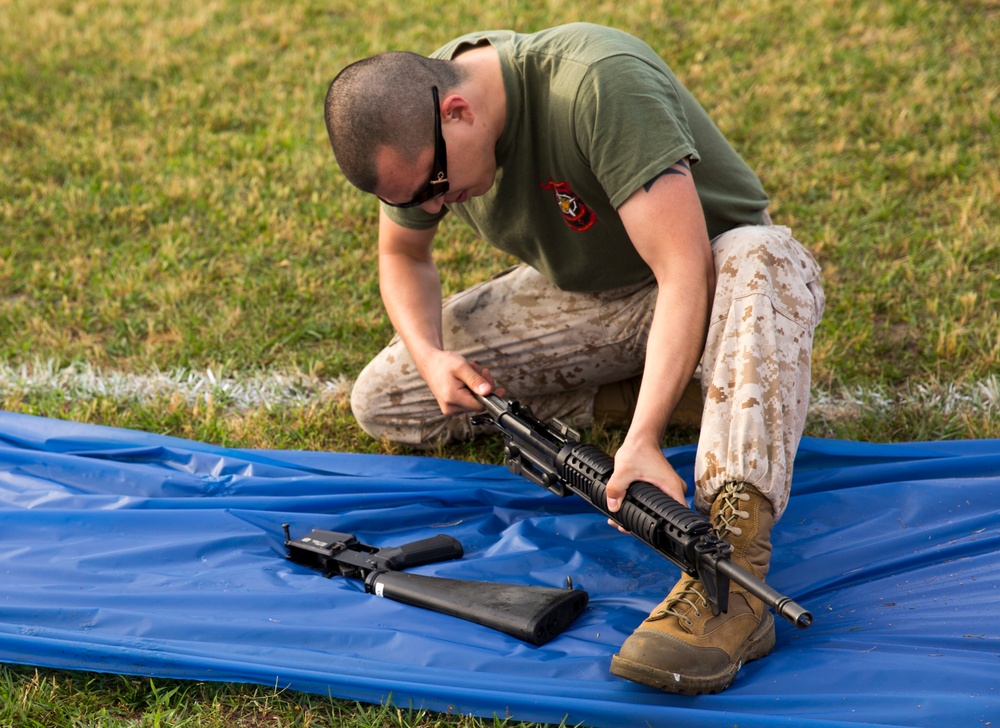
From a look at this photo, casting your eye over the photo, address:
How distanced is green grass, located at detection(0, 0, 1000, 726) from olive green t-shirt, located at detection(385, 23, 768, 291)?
92cm

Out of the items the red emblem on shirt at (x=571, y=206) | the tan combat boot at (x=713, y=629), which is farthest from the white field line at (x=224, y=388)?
the tan combat boot at (x=713, y=629)

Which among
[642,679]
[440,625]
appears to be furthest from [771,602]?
[440,625]

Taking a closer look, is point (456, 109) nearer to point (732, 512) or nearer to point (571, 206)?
point (571, 206)

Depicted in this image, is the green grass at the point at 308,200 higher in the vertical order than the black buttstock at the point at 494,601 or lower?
higher

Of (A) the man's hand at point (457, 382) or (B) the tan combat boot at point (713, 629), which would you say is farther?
(A) the man's hand at point (457, 382)

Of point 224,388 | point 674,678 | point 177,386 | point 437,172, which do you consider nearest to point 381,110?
point 437,172

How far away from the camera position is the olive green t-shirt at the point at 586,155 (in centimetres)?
276

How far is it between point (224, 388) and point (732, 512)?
8.71 feet

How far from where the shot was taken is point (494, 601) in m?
2.68

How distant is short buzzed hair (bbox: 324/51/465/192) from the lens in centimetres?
269

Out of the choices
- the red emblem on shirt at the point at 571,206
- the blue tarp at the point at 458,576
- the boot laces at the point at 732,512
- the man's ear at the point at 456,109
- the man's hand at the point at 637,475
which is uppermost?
Result: the man's ear at the point at 456,109

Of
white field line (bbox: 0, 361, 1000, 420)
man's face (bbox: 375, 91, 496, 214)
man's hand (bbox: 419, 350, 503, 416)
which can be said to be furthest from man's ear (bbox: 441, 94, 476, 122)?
white field line (bbox: 0, 361, 1000, 420)

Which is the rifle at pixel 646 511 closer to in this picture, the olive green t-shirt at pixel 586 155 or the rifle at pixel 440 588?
the rifle at pixel 440 588

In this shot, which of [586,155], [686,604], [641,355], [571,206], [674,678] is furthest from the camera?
[641,355]
